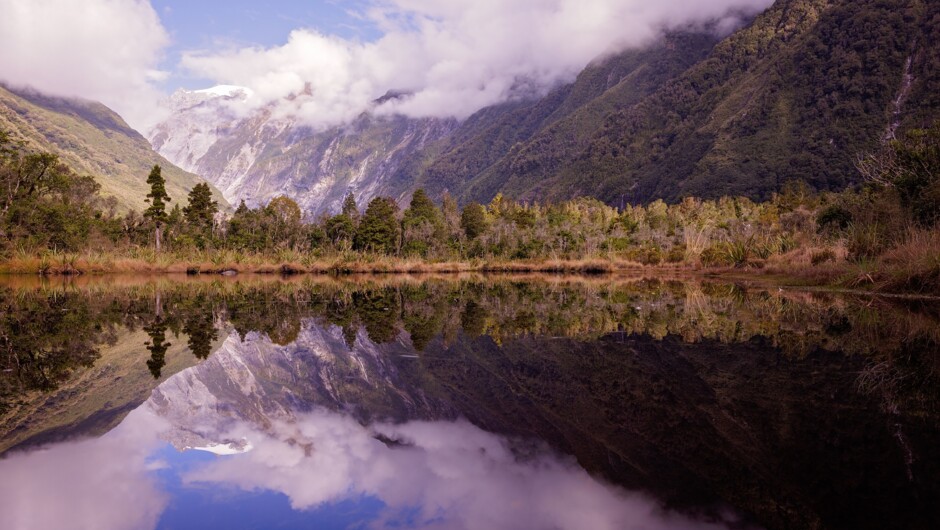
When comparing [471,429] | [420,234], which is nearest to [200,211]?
[420,234]

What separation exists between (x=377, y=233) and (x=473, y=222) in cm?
1869

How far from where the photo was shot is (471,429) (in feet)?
16.9

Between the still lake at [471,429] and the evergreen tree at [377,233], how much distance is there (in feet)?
121

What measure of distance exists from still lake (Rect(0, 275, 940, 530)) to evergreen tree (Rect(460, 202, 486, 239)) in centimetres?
5096

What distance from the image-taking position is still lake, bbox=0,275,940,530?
A: 347 cm

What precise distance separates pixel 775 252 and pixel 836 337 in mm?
22078

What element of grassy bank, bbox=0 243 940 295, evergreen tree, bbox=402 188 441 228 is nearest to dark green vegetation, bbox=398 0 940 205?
evergreen tree, bbox=402 188 441 228

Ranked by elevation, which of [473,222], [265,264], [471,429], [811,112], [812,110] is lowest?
[471,429]

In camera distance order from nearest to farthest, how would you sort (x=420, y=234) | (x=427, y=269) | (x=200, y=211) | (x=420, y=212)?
(x=427, y=269), (x=420, y=234), (x=200, y=211), (x=420, y=212)

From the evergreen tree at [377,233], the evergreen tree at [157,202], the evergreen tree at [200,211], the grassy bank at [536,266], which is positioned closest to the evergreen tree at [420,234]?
the evergreen tree at [377,233]

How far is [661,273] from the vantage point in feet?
134

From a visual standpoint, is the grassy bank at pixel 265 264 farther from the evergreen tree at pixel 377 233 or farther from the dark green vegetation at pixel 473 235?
the evergreen tree at pixel 377 233

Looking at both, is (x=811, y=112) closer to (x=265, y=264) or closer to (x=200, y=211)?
(x=200, y=211)

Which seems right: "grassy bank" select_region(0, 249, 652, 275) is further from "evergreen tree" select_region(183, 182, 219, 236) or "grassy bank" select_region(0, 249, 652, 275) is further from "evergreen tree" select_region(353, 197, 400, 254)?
"evergreen tree" select_region(183, 182, 219, 236)
